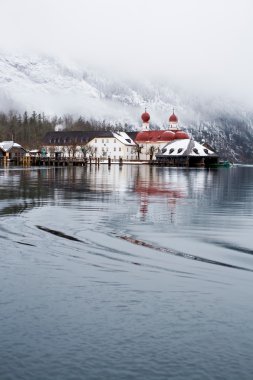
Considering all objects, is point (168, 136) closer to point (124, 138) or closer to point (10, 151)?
point (124, 138)

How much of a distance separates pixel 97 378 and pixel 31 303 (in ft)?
12.3

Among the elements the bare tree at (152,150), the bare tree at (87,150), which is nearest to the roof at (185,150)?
the bare tree at (152,150)

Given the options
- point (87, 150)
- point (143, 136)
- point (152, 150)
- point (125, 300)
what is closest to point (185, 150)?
point (152, 150)

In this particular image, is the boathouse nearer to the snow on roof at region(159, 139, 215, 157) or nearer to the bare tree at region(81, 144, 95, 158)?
the bare tree at region(81, 144, 95, 158)

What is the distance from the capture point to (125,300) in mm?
11625

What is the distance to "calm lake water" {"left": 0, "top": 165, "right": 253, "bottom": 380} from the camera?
8352 mm

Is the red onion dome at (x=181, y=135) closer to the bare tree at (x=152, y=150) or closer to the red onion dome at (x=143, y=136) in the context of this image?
the bare tree at (x=152, y=150)

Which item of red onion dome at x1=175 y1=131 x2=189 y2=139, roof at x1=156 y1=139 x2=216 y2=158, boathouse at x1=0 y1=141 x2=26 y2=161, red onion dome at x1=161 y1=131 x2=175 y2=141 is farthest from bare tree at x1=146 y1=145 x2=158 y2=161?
boathouse at x1=0 y1=141 x2=26 y2=161

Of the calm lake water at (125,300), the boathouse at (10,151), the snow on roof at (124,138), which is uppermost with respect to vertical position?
the snow on roof at (124,138)

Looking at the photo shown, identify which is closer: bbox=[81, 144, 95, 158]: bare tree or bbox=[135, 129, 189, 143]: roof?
bbox=[81, 144, 95, 158]: bare tree

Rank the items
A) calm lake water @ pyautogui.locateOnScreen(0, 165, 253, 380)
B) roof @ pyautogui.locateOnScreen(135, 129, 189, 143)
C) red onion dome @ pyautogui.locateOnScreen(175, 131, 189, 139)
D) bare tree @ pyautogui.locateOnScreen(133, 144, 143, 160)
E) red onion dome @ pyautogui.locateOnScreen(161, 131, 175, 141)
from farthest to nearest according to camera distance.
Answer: bare tree @ pyautogui.locateOnScreen(133, 144, 143, 160), red onion dome @ pyautogui.locateOnScreen(175, 131, 189, 139), roof @ pyautogui.locateOnScreen(135, 129, 189, 143), red onion dome @ pyautogui.locateOnScreen(161, 131, 175, 141), calm lake water @ pyautogui.locateOnScreen(0, 165, 253, 380)

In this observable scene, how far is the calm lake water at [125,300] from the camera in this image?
835 cm

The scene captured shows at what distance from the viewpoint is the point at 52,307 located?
36.0ft

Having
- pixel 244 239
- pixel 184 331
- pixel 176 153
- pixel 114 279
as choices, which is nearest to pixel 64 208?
pixel 244 239
